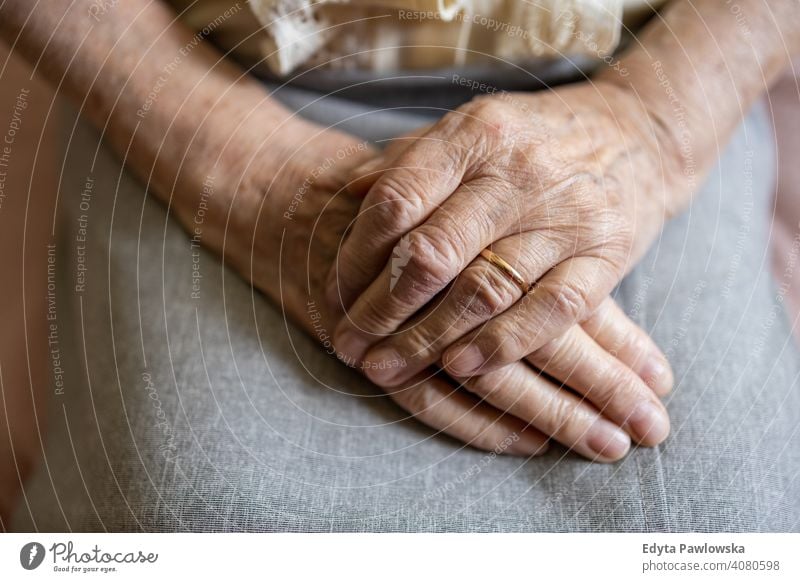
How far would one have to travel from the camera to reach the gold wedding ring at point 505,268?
39cm

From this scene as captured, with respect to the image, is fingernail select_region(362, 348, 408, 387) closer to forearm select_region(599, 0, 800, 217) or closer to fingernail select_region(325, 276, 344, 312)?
fingernail select_region(325, 276, 344, 312)

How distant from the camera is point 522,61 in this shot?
A: 0.50 meters

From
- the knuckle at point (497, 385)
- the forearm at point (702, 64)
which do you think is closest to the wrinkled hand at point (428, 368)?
the knuckle at point (497, 385)

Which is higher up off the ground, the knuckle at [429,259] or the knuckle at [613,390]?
the knuckle at [429,259]

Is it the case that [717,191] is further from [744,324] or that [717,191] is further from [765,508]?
[765,508]

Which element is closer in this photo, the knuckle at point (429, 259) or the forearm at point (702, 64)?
the knuckle at point (429, 259)

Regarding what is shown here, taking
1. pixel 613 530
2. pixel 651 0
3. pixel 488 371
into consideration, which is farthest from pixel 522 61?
pixel 613 530

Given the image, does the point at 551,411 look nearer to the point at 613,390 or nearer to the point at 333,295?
the point at 613,390

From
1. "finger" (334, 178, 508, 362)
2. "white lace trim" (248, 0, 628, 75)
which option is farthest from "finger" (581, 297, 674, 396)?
"white lace trim" (248, 0, 628, 75)

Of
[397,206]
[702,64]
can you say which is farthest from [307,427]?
[702,64]

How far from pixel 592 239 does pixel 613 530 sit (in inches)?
7.6

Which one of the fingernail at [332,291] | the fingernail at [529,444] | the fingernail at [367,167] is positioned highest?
the fingernail at [367,167]

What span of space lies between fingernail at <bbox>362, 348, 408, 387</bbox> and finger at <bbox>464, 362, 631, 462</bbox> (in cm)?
5

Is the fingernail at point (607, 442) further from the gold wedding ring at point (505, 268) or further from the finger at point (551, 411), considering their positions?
the gold wedding ring at point (505, 268)
